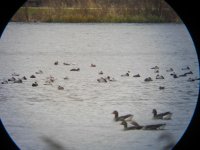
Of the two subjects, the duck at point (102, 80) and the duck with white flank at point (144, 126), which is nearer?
the duck with white flank at point (144, 126)

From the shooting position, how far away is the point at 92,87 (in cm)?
958

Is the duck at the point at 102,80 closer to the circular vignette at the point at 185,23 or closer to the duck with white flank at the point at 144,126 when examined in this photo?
the duck with white flank at the point at 144,126

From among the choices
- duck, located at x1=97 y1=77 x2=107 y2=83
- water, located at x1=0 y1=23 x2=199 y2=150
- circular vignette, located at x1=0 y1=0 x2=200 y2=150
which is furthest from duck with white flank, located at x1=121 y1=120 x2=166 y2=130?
duck, located at x1=97 y1=77 x2=107 y2=83

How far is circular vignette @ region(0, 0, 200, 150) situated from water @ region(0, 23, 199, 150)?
214 centimetres

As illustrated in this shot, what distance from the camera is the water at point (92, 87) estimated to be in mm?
5910

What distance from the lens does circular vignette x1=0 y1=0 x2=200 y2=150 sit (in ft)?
8.84

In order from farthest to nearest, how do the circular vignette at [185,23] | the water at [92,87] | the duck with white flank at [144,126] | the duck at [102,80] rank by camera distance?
the duck at [102,80] < the duck with white flank at [144,126] < the water at [92,87] < the circular vignette at [185,23]

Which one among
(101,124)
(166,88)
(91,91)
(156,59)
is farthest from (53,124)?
(156,59)

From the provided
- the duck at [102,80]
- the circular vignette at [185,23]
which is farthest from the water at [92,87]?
the circular vignette at [185,23]

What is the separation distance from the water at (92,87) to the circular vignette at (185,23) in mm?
2142

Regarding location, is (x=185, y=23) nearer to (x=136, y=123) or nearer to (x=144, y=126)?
(x=144, y=126)

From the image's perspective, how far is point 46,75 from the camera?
36.7ft

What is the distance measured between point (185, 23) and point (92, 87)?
6915mm

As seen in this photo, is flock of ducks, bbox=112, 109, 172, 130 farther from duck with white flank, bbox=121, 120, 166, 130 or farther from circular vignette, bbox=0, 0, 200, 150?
circular vignette, bbox=0, 0, 200, 150
